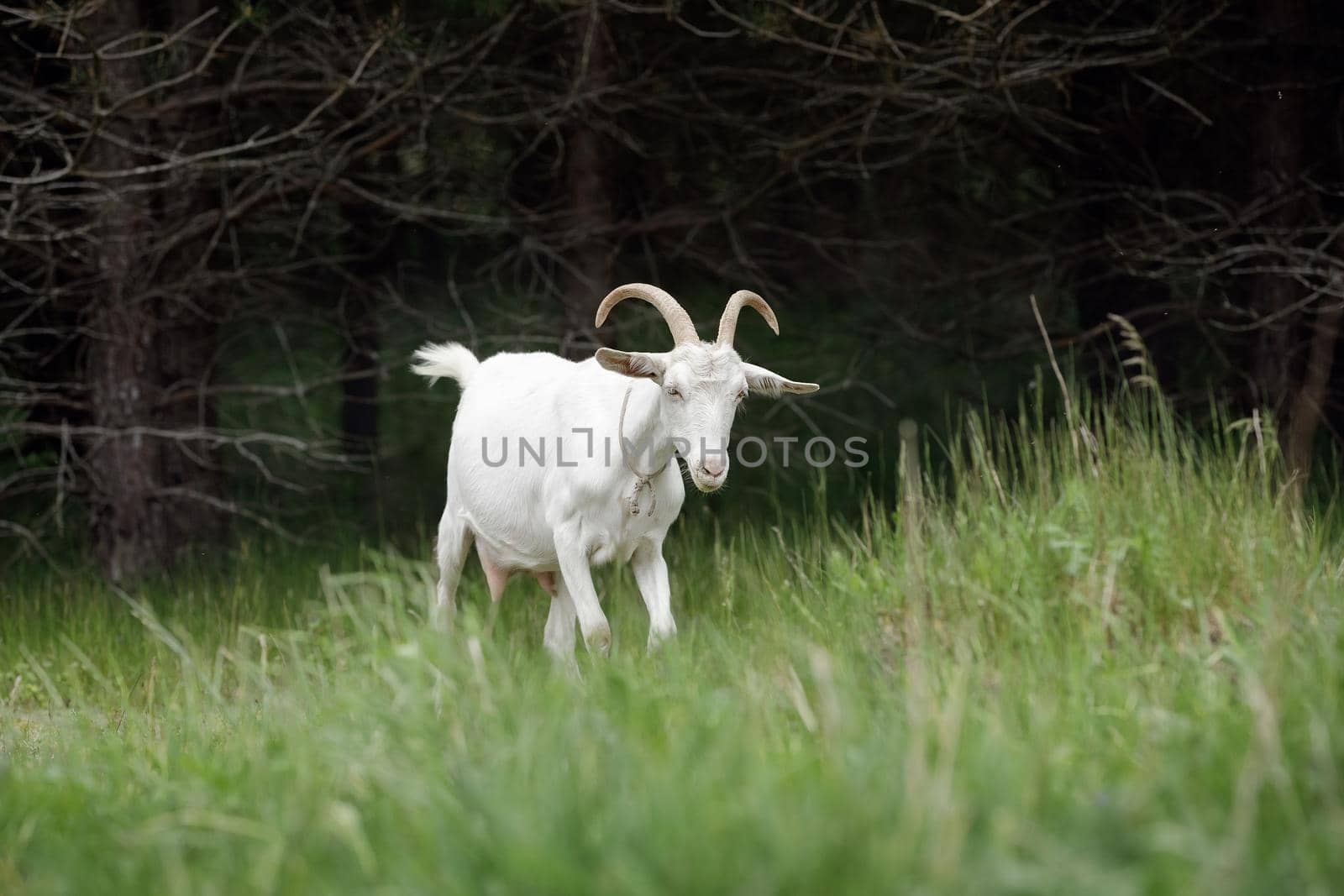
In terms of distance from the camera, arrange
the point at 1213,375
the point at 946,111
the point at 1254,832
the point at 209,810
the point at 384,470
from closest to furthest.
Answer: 1. the point at 1254,832
2. the point at 209,810
3. the point at 946,111
4. the point at 1213,375
5. the point at 384,470

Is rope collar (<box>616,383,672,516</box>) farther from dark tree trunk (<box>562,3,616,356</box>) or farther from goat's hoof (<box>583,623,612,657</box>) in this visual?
dark tree trunk (<box>562,3,616,356</box>)

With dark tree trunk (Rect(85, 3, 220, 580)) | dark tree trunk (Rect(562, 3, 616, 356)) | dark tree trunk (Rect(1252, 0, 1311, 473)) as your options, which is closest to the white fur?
dark tree trunk (Rect(562, 3, 616, 356))

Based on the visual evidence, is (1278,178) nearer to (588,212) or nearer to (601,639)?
(588,212)

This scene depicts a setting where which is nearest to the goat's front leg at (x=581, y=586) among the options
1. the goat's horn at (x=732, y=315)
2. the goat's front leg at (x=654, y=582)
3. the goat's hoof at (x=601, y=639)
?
the goat's hoof at (x=601, y=639)

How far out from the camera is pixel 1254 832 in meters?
2.73

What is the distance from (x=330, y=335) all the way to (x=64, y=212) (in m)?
3.14

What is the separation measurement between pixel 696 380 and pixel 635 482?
1.95 feet

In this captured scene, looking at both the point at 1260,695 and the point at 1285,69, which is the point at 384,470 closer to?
the point at 1285,69

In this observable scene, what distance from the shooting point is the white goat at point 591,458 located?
5320 mm

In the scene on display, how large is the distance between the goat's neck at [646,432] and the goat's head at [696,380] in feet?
0.22

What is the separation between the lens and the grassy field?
253 centimetres

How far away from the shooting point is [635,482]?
18.5 ft

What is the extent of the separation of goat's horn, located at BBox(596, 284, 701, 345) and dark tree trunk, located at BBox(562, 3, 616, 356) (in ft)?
11.0

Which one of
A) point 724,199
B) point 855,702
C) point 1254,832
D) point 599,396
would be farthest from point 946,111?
point 1254,832
